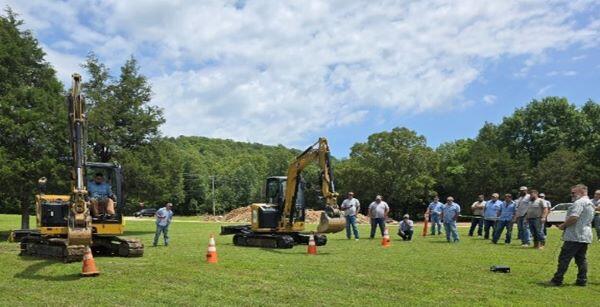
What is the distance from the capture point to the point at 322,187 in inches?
730

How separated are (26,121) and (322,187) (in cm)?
1557

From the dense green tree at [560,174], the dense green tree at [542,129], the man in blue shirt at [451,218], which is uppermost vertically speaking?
the dense green tree at [542,129]

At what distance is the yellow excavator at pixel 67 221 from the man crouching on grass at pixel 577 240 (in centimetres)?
1024

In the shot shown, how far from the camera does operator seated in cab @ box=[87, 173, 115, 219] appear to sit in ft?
54.1

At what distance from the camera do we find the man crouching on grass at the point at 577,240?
10.9 m

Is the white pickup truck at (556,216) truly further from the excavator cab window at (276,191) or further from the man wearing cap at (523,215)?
the excavator cab window at (276,191)

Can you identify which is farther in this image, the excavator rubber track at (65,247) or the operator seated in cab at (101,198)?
the operator seated in cab at (101,198)

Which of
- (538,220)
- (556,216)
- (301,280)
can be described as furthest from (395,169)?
(301,280)

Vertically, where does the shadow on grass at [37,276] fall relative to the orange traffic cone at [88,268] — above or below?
below

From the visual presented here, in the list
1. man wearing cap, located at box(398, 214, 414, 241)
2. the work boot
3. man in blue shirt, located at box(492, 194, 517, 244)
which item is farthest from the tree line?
the work boot

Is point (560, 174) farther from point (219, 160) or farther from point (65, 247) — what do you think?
point (219, 160)

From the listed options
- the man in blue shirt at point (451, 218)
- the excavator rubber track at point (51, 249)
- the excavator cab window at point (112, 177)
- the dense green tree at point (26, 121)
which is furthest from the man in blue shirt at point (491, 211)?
the dense green tree at point (26, 121)

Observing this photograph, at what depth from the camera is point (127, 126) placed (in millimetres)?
36000

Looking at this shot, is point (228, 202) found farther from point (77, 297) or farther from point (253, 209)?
point (77, 297)
